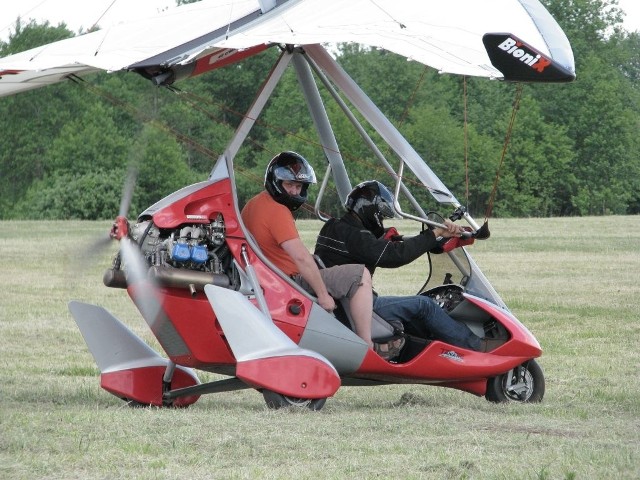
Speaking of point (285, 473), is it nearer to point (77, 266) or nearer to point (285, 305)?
point (285, 305)

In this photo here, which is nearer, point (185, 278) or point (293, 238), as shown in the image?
point (185, 278)

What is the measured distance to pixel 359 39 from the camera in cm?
909

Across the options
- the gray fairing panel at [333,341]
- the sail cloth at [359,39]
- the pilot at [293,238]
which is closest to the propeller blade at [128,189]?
the sail cloth at [359,39]

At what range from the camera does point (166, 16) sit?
11.3 meters

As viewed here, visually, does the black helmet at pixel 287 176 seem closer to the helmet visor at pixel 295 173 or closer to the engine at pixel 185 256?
the helmet visor at pixel 295 173

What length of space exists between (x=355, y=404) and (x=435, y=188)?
1748mm

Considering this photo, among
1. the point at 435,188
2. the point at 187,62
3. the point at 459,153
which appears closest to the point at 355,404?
the point at 435,188

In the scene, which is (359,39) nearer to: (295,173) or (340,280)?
(295,173)

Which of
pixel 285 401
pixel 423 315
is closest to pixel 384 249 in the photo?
pixel 423 315

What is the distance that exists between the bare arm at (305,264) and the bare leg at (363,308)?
251 mm

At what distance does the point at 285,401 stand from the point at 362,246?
1362 millimetres

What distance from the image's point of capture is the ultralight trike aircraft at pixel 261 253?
30.7ft

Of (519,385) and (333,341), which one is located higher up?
(333,341)

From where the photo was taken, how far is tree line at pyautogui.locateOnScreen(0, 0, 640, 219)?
185 feet
